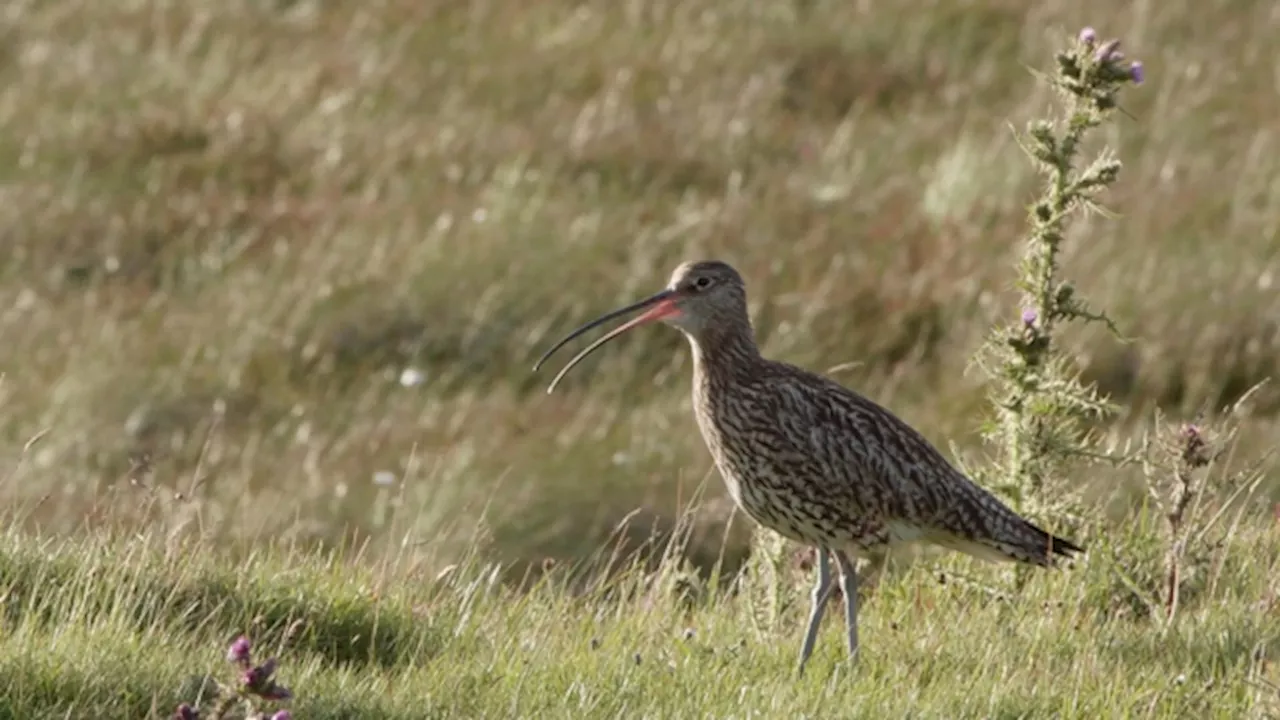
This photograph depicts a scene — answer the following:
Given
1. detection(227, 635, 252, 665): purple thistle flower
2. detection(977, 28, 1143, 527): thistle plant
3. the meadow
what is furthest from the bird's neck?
detection(227, 635, 252, 665): purple thistle flower

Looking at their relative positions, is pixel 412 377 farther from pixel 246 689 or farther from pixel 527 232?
pixel 246 689

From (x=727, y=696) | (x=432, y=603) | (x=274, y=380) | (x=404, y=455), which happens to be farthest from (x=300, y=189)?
(x=727, y=696)

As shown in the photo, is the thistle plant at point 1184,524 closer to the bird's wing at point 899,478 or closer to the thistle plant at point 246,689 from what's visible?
the bird's wing at point 899,478

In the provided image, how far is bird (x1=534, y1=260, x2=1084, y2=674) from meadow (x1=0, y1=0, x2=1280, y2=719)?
0.18 metres

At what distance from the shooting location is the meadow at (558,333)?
630 cm

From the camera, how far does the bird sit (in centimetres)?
712

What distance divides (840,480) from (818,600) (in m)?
0.41

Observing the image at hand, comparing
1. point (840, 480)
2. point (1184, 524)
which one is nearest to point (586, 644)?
point (840, 480)

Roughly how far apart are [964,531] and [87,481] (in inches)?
225

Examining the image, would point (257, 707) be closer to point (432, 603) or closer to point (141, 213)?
point (432, 603)

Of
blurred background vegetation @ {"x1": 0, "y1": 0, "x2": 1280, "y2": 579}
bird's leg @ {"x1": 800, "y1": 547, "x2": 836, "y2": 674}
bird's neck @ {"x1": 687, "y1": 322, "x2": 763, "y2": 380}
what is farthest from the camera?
blurred background vegetation @ {"x1": 0, "y1": 0, "x2": 1280, "y2": 579}

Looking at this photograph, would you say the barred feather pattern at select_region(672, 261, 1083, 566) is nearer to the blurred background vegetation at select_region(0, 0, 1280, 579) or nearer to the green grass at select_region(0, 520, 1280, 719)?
the green grass at select_region(0, 520, 1280, 719)

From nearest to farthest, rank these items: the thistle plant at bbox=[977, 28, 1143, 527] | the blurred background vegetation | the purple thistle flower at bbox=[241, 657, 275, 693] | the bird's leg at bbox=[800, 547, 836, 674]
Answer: the purple thistle flower at bbox=[241, 657, 275, 693], the bird's leg at bbox=[800, 547, 836, 674], the thistle plant at bbox=[977, 28, 1143, 527], the blurred background vegetation

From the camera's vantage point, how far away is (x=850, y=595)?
699 cm
